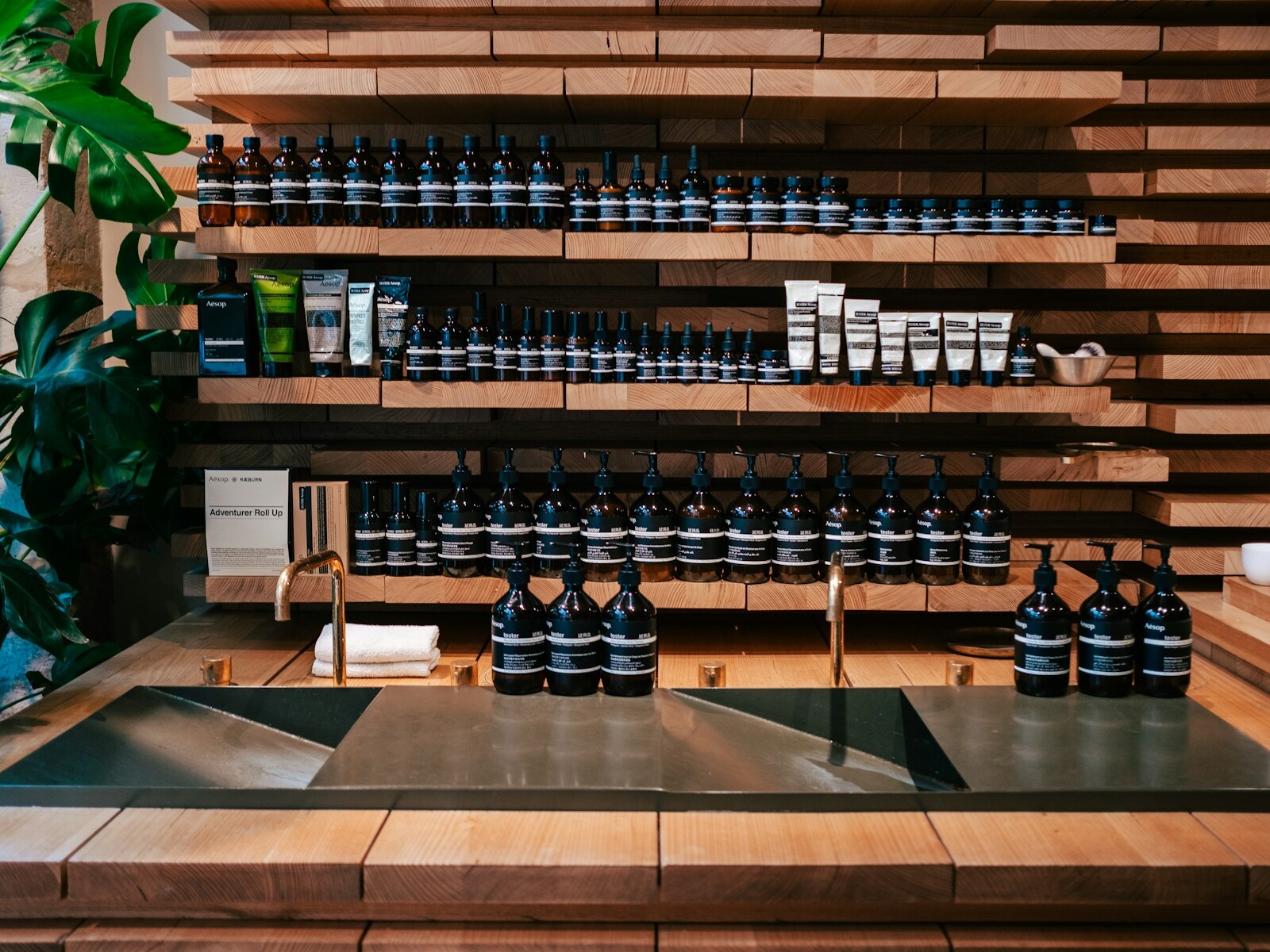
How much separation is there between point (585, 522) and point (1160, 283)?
60.1 inches

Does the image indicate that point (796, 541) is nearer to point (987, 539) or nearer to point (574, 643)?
point (987, 539)

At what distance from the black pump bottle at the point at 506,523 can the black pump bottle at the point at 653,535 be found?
0.24 m

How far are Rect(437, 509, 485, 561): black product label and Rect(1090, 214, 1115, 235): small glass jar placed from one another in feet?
5.02

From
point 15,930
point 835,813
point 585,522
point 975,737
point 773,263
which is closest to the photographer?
point 15,930

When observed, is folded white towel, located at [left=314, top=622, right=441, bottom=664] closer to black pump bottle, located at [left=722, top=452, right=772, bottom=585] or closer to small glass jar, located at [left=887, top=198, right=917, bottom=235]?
black pump bottle, located at [left=722, top=452, right=772, bottom=585]

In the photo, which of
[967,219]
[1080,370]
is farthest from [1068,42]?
[1080,370]

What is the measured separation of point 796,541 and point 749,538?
4.2 inches

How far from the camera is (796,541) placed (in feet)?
8.35

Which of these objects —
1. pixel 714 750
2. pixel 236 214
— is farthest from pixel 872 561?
pixel 236 214

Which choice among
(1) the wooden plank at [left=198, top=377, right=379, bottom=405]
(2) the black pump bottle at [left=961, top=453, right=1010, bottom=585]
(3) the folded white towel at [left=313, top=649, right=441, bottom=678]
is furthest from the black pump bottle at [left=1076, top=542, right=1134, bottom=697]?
(1) the wooden plank at [left=198, top=377, right=379, bottom=405]

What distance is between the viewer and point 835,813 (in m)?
1.71

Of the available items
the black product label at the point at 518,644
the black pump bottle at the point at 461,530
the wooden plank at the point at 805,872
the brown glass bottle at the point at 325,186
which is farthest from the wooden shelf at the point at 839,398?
the wooden plank at the point at 805,872

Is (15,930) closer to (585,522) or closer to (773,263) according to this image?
(585,522)

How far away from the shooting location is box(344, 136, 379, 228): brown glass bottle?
254 cm
